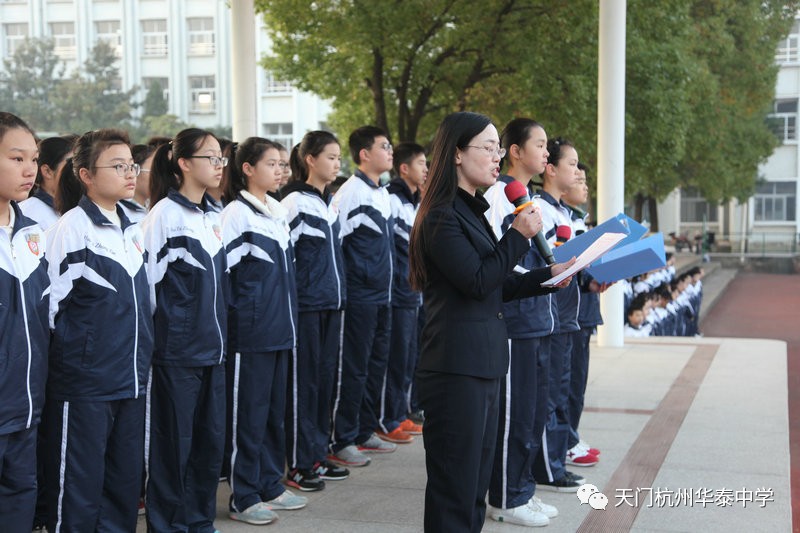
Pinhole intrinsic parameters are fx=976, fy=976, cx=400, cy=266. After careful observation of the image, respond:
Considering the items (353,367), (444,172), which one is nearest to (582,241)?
(444,172)

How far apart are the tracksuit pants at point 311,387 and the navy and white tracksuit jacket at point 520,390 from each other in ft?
3.64

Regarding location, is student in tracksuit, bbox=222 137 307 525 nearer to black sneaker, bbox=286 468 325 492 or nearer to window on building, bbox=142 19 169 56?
black sneaker, bbox=286 468 325 492

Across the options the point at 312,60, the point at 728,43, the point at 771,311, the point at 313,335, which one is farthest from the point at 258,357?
the point at 771,311

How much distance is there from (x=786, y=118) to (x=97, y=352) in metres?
41.9

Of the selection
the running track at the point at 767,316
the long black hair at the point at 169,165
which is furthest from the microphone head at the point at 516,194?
the running track at the point at 767,316

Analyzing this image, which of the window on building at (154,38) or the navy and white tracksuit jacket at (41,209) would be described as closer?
the navy and white tracksuit jacket at (41,209)

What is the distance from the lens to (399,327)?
6230mm

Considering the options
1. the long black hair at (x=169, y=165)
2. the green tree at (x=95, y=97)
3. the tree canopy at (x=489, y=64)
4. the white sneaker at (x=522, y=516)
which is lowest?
the white sneaker at (x=522, y=516)

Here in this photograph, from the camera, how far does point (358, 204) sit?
18.8 ft

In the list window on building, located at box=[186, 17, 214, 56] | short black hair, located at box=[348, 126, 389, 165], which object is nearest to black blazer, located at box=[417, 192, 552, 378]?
short black hair, located at box=[348, 126, 389, 165]

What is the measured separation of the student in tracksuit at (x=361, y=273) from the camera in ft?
18.7

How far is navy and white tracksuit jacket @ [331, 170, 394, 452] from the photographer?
5.69m

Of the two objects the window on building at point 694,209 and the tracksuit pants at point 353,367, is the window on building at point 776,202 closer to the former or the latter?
the window on building at point 694,209

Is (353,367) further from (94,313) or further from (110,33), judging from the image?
(110,33)
